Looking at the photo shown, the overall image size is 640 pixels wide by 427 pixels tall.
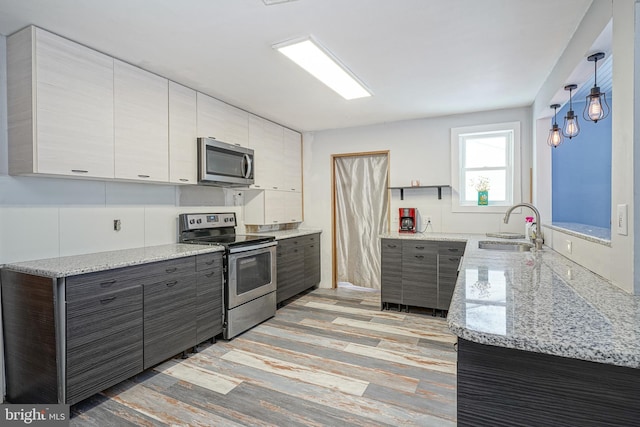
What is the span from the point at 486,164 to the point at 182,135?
350 cm

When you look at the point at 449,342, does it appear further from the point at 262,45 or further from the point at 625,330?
the point at 262,45

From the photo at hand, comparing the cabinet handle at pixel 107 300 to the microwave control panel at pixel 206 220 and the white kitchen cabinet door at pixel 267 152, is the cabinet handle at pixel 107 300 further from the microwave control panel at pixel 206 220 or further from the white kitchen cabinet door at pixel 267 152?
the white kitchen cabinet door at pixel 267 152

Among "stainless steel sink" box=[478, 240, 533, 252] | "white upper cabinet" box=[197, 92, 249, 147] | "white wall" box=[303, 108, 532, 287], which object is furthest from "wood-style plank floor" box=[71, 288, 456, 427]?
"white upper cabinet" box=[197, 92, 249, 147]

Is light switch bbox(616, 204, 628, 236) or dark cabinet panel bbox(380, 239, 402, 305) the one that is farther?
dark cabinet panel bbox(380, 239, 402, 305)

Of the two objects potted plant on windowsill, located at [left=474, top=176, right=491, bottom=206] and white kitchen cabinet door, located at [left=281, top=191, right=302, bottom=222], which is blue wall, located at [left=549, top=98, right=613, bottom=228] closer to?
potted plant on windowsill, located at [left=474, top=176, right=491, bottom=206]

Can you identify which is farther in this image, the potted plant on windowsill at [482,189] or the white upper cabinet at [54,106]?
the potted plant on windowsill at [482,189]

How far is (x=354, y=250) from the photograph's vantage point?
Result: 5.02 meters

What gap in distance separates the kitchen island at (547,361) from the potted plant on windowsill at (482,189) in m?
3.01

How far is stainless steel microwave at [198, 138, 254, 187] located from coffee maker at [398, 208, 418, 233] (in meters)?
1.98

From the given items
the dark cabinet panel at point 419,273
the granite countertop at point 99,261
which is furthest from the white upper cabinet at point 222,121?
the dark cabinet panel at point 419,273

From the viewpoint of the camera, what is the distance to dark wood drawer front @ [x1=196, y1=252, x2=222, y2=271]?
280cm

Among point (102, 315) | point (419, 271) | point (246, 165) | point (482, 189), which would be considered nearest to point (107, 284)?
point (102, 315)

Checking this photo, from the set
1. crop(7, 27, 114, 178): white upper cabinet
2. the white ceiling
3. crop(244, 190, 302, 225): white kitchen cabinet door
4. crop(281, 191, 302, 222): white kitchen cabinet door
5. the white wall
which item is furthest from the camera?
crop(281, 191, 302, 222): white kitchen cabinet door

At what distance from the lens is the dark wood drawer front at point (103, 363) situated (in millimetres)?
1955
